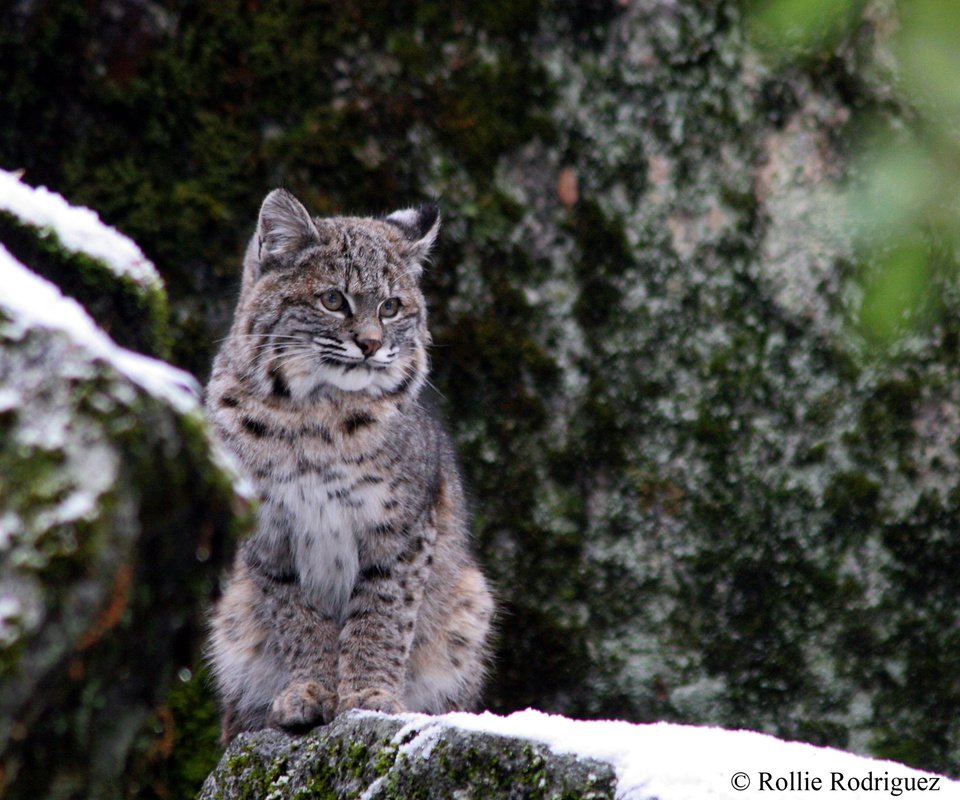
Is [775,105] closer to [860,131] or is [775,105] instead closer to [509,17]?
[860,131]

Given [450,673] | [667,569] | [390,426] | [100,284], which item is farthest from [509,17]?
[100,284]

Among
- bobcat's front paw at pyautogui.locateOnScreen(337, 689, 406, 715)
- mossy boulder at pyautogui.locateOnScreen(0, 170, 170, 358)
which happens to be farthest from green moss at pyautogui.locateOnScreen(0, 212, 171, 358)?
bobcat's front paw at pyautogui.locateOnScreen(337, 689, 406, 715)

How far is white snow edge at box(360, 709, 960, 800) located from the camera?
7.84ft

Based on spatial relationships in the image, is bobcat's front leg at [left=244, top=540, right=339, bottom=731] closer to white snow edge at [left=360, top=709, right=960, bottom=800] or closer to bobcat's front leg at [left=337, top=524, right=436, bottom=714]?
bobcat's front leg at [left=337, top=524, right=436, bottom=714]

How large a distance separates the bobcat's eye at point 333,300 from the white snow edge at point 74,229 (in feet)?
6.42

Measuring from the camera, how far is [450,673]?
15.4 feet

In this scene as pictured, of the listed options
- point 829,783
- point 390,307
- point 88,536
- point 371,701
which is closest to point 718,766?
point 829,783

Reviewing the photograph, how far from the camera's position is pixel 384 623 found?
14.0 ft

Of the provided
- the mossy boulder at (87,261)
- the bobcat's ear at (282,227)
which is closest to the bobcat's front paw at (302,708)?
the bobcat's ear at (282,227)

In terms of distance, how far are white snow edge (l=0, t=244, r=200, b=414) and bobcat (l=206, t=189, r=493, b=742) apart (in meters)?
2.40

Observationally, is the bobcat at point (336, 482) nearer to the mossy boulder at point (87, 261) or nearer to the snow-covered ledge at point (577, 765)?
the snow-covered ledge at point (577, 765)

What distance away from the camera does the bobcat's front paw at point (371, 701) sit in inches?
158

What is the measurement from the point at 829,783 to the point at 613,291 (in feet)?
9.36

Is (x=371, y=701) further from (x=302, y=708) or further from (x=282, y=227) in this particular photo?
(x=282, y=227)
